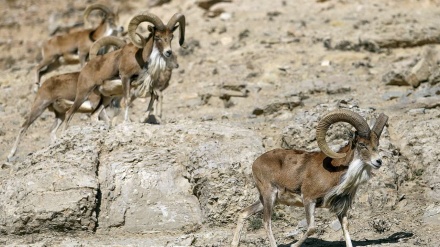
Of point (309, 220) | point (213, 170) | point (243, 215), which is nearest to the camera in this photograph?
point (309, 220)

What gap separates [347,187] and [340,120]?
1012 mm

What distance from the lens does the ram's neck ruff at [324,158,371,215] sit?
1223 cm

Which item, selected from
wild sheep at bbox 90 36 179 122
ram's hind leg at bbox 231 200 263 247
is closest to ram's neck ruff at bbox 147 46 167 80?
wild sheep at bbox 90 36 179 122

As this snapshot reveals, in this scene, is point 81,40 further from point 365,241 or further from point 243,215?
point 365,241

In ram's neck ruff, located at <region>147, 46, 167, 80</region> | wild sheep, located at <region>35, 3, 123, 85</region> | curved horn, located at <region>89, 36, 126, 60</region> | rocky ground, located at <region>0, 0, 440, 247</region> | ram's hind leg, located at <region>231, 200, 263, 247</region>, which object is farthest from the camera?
wild sheep, located at <region>35, 3, 123, 85</region>

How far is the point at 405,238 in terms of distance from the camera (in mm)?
12898

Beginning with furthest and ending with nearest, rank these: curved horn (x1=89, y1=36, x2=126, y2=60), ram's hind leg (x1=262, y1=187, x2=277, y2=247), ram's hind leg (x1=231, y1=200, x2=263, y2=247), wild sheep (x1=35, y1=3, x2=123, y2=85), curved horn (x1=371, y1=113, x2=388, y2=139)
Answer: wild sheep (x1=35, y1=3, x2=123, y2=85)
curved horn (x1=89, y1=36, x2=126, y2=60)
ram's hind leg (x1=231, y1=200, x2=263, y2=247)
ram's hind leg (x1=262, y1=187, x2=277, y2=247)
curved horn (x1=371, y1=113, x2=388, y2=139)

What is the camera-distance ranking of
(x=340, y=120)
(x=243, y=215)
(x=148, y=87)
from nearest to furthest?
(x=340, y=120), (x=243, y=215), (x=148, y=87)

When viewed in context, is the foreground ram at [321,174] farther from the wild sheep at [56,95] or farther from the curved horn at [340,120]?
the wild sheep at [56,95]

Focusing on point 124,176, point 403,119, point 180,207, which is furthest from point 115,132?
point 403,119

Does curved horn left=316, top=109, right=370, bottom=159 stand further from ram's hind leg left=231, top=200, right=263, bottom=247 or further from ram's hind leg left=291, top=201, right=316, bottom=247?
ram's hind leg left=231, top=200, right=263, bottom=247

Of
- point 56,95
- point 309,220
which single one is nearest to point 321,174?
point 309,220

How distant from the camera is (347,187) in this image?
12.3 meters

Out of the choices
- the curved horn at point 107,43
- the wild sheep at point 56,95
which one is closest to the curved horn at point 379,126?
the curved horn at point 107,43
